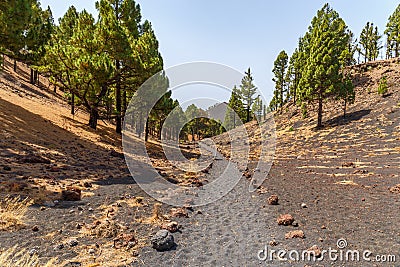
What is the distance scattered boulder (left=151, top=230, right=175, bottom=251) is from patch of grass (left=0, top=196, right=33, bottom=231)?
3.32 m

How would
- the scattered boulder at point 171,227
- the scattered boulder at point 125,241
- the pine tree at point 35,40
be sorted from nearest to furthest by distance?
the scattered boulder at point 125,241 < the scattered boulder at point 171,227 < the pine tree at point 35,40

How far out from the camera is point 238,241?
6.26m

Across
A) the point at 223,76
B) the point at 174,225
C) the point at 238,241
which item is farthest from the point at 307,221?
the point at 223,76

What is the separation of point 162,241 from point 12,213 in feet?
13.1

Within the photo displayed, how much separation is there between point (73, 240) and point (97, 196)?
3.42 metres

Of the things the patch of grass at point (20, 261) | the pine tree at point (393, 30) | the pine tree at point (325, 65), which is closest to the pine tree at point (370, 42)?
the pine tree at point (393, 30)

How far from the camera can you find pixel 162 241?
18.7 feet

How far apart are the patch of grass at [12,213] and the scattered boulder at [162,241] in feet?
10.9

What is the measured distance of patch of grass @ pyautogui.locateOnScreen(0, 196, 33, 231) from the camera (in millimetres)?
5773

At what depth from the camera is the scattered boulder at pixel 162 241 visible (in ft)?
18.5

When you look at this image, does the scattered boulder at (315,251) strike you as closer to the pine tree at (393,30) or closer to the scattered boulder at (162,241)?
the scattered boulder at (162,241)

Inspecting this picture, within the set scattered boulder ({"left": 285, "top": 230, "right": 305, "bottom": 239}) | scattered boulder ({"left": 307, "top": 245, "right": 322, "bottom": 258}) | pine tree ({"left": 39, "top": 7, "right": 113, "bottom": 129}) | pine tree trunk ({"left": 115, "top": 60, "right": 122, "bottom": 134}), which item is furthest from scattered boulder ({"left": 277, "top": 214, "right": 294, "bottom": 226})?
pine tree trunk ({"left": 115, "top": 60, "right": 122, "bottom": 134})

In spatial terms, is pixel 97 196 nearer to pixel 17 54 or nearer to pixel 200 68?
pixel 200 68

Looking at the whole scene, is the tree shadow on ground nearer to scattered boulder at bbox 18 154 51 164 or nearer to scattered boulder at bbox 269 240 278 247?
scattered boulder at bbox 269 240 278 247
